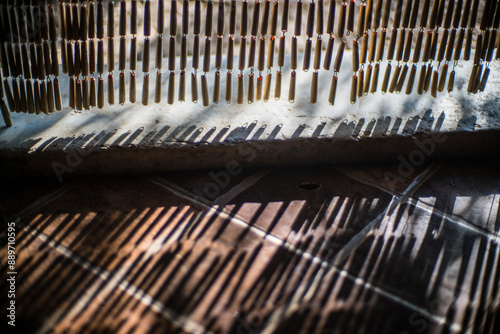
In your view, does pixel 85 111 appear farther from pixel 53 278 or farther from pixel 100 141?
pixel 53 278

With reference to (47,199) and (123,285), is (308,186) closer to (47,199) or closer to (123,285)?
(123,285)

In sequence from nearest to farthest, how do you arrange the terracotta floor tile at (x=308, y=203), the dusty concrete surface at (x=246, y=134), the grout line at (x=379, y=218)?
the grout line at (x=379, y=218)
the terracotta floor tile at (x=308, y=203)
the dusty concrete surface at (x=246, y=134)

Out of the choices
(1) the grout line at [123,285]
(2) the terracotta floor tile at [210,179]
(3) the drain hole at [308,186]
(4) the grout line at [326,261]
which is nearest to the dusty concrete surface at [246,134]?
(2) the terracotta floor tile at [210,179]

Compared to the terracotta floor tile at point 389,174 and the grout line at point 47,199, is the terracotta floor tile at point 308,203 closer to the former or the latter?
the terracotta floor tile at point 389,174

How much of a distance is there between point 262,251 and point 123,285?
592 mm

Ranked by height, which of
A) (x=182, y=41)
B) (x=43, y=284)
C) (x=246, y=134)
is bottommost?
(x=43, y=284)

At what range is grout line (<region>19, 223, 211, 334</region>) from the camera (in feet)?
5.51

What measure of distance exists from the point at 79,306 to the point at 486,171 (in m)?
2.13

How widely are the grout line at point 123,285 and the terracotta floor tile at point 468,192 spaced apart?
51.3 inches

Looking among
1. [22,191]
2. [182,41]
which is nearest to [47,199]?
[22,191]

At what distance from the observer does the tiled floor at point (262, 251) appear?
1.71 m

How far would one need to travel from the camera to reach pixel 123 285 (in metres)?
1.81

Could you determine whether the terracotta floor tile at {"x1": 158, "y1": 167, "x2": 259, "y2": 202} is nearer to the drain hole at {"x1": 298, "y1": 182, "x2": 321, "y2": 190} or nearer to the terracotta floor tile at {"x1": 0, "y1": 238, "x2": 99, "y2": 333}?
the drain hole at {"x1": 298, "y1": 182, "x2": 321, "y2": 190}

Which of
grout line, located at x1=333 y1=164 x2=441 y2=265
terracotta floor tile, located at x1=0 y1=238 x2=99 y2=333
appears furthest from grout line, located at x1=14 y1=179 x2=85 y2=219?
grout line, located at x1=333 y1=164 x2=441 y2=265
